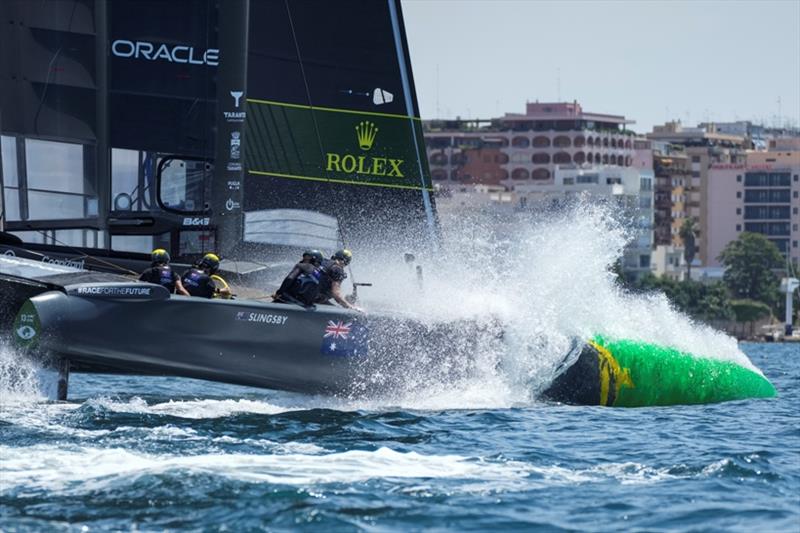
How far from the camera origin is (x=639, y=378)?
16.7m

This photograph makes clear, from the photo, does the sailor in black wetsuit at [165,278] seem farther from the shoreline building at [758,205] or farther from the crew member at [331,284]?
the shoreline building at [758,205]

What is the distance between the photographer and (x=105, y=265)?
16.8m

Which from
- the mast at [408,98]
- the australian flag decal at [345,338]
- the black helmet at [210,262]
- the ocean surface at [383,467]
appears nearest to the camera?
the ocean surface at [383,467]

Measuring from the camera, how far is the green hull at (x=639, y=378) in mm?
16328

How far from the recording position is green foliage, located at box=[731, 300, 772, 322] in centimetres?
9781

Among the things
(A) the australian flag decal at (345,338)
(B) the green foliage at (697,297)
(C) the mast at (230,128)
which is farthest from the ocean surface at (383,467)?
(B) the green foliage at (697,297)

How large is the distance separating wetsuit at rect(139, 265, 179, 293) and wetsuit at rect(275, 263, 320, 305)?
1.01 metres

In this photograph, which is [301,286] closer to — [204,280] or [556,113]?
[204,280]

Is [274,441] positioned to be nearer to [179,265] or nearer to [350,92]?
[179,265]

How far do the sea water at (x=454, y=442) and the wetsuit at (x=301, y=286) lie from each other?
103cm

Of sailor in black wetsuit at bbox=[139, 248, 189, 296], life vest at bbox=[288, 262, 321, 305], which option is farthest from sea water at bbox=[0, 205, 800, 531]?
sailor in black wetsuit at bbox=[139, 248, 189, 296]

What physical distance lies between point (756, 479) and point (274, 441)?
3813 mm

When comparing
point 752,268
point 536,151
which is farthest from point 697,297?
point 536,151

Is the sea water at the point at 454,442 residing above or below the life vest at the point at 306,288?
below
